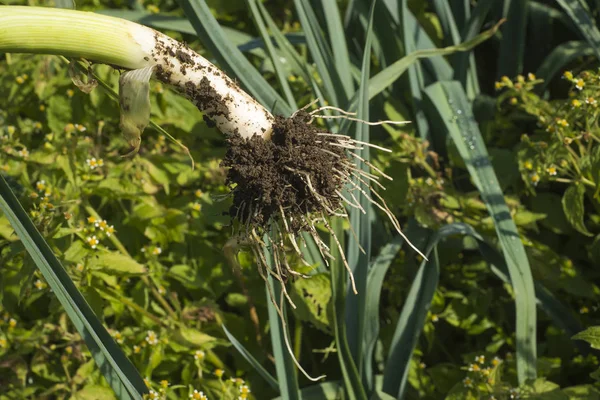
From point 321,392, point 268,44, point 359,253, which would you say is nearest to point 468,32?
point 268,44

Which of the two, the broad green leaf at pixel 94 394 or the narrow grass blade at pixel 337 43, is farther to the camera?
the narrow grass blade at pixel 337 43

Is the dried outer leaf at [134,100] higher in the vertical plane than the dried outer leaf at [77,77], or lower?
lower

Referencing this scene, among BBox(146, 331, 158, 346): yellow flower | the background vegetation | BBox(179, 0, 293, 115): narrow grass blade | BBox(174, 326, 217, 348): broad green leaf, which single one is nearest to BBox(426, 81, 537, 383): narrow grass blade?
the background vegetation

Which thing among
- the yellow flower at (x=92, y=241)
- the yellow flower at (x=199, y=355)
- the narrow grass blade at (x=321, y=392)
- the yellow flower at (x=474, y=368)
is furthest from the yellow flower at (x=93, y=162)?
the yellow flower at (x=474, y=368)

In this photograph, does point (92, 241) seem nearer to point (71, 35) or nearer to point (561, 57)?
point (71, 35)

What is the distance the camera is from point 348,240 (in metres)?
1.87

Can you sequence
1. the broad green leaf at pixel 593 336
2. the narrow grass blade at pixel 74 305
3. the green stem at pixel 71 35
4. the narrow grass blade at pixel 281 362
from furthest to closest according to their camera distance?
the narrow grass blade at pixel 281 362 < the broad green leaf at pixel 593 336 < the narrow grass blade at pixel 74 305 < the green stem at pixel 71 35

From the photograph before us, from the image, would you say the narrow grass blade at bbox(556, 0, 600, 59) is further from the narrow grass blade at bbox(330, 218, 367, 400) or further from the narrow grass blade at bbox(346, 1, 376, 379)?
the narrow grass blade at bbox(330, 218, 367, 400)

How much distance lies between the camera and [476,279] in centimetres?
200

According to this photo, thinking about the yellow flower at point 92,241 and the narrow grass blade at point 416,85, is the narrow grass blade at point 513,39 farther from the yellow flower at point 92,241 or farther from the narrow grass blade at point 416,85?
the yellow flower at point 92,241

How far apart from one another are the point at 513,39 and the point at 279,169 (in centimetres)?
130

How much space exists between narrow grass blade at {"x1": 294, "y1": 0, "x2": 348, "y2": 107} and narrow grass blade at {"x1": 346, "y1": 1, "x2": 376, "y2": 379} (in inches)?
6.0

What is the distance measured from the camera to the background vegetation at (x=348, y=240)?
5.38ft

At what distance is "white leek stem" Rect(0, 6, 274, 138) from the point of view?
1095mm
